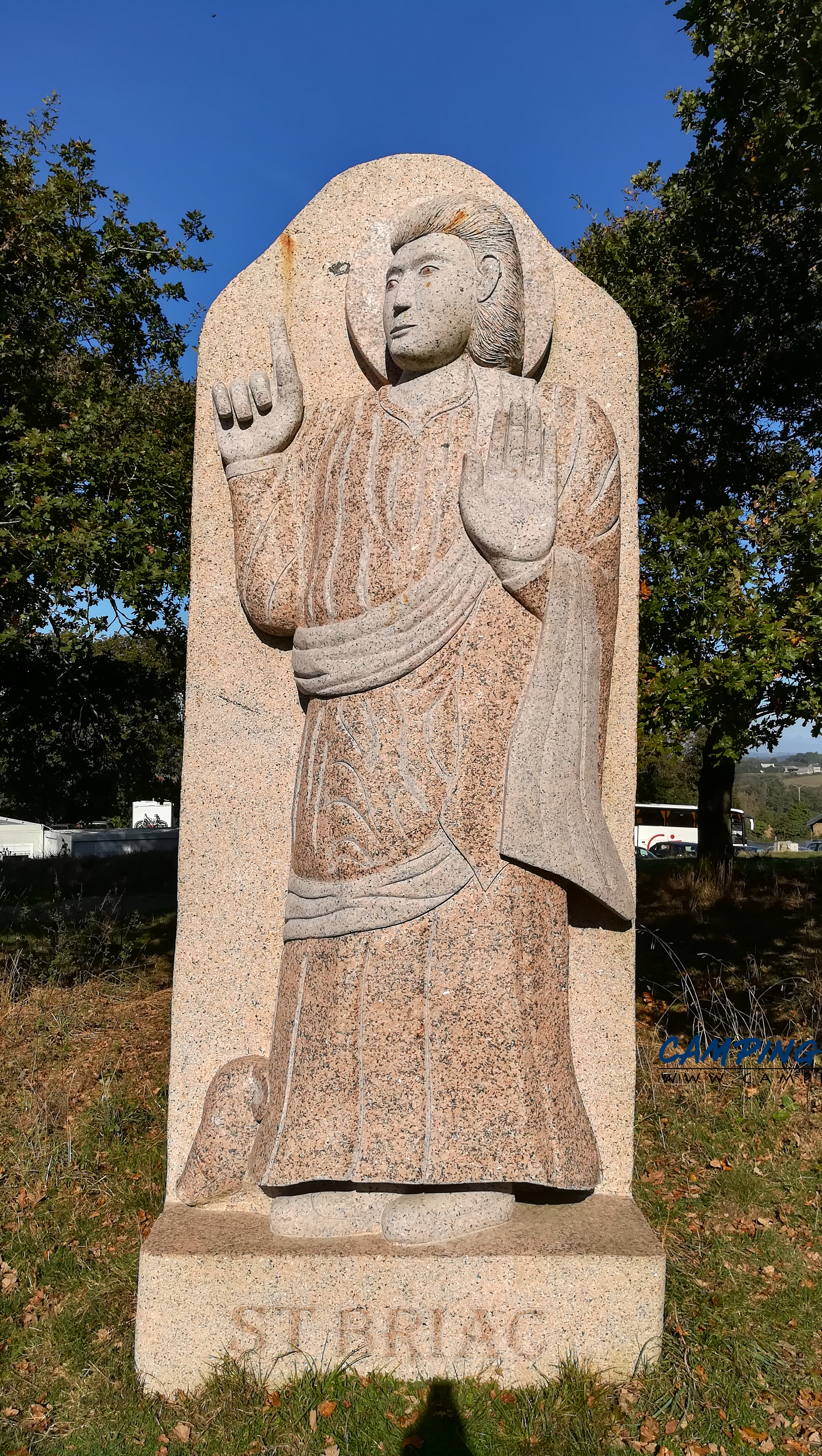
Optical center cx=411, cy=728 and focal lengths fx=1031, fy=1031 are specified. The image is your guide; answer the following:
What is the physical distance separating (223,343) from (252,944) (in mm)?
2037

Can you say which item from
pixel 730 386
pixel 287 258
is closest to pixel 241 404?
pixel 287 258

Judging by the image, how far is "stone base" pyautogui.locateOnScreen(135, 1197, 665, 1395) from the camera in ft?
9.18

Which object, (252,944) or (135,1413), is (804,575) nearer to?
(252,944)

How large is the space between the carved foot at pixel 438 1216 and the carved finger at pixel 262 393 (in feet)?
8.06

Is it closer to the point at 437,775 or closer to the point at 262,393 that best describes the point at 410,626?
the point at 437,775

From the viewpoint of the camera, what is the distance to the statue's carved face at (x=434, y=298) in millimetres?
3137

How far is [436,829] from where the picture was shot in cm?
292

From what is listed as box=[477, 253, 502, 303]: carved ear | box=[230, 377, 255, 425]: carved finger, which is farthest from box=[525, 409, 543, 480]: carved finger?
box=[230, 377, 255, 425]: carved finger

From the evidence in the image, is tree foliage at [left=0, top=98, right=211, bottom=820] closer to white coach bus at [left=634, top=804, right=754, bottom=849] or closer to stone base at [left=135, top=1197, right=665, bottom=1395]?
stone base at [left=135, top=1197, right=665, bottom=1395]

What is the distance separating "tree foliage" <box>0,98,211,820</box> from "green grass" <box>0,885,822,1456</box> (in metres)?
2.45

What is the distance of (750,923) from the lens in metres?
8.49

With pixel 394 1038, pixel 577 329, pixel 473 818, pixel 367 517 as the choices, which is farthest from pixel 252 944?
pixel 577 329
